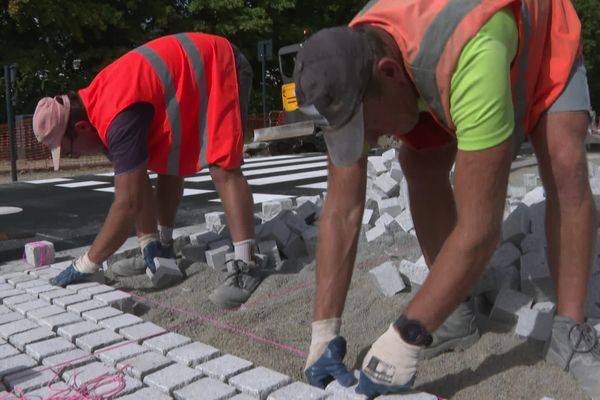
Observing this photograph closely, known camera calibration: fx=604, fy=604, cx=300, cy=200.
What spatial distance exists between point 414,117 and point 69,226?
13.2 feet

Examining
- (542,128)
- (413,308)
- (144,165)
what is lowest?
(413,308)

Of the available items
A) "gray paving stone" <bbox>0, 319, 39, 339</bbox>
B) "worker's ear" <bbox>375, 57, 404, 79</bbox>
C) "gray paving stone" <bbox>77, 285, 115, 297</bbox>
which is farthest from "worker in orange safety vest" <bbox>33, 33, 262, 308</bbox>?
"worker's ear" <bbox>375, 57, 404, 79</bbox>

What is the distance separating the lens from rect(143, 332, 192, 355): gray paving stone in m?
2.12

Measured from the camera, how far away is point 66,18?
50.1 feet

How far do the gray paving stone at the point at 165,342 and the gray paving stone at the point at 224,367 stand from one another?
0.19 metres

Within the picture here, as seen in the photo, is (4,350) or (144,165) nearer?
(4,350)

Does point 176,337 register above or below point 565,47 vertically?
below

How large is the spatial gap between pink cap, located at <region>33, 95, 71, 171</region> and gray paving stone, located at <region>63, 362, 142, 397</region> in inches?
44.9

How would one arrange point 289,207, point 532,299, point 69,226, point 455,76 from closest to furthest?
1. point 455,76
2. point 532,299
3. point 289,207
4. point 69,226

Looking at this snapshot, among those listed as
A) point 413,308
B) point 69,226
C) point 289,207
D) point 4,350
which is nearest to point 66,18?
point 69,226

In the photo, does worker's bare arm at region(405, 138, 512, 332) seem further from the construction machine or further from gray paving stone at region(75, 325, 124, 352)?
the construction machine

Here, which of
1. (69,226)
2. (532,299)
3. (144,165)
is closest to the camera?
(532,299)

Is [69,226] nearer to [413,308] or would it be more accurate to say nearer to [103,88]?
[103,88]

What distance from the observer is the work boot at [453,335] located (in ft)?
7.16
